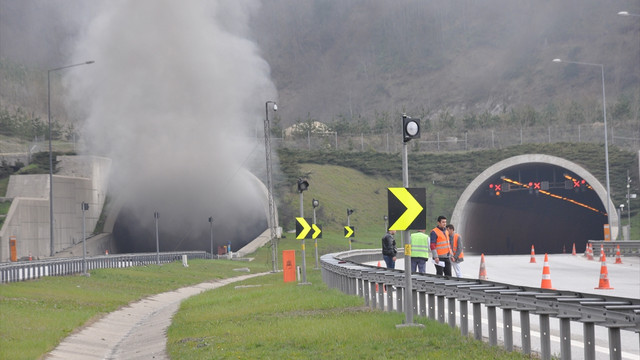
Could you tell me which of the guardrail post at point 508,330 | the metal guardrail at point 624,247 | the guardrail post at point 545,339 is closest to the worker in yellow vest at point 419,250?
the guardrail post at point 508,330

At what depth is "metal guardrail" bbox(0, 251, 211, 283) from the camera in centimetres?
3707

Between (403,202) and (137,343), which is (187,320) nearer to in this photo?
(137,343)

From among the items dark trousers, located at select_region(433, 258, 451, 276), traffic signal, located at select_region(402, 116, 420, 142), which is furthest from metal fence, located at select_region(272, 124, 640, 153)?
traffic signal, located at select_region(402, 116, 420, 142)

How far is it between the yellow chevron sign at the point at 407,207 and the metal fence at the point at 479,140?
8186 centimetres

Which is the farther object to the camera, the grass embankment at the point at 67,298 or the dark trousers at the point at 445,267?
the dark trousers at the point at 445,267

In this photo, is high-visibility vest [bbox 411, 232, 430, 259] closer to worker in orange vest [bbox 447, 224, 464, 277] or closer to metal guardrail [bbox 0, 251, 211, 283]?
worker in orange vest [bbox 447, 224, 464, 277]

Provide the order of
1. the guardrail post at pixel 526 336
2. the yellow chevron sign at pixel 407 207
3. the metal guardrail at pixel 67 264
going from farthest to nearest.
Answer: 1. the metal guardrail at pixel 67 264
2. the yellow chevron sign at pixel 407 207
3. the guardrail post at pixel 526 336

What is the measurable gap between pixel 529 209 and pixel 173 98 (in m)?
31.7

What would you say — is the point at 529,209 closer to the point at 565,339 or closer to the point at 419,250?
the point at 419,250

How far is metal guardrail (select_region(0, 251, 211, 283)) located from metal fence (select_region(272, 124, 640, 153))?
4781 centimetres

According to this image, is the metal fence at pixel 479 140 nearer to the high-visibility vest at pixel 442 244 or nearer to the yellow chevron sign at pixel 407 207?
the high-visibility vest at pixel 442 244

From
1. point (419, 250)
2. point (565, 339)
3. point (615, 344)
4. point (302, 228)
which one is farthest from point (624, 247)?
point (615, 344)

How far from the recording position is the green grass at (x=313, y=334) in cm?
1320

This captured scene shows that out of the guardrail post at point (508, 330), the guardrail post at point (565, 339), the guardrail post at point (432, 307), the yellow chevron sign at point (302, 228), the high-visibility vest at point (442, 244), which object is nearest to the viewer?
the guardrail post at point (565, 339)
